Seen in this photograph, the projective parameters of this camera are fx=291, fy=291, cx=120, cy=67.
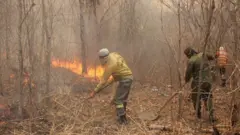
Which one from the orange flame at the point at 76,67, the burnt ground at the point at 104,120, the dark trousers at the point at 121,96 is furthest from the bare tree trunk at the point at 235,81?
the orange flame at the point at 76,67

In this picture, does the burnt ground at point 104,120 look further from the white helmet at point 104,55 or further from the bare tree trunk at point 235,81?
the white helmet at point 104,55

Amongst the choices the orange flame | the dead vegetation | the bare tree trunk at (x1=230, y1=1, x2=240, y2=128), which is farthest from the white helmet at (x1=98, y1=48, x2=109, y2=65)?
the orange flame

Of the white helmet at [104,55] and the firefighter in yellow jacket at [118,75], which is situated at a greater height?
the white helmet at [104,55]

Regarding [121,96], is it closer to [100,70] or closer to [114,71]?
[114,71]

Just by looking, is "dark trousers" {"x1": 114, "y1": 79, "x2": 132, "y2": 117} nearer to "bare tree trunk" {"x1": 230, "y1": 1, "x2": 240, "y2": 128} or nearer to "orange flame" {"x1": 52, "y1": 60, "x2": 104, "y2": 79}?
"bare tree trunk" {"x1": 230, "y1": 1, "x2": 240, "y2": 128}

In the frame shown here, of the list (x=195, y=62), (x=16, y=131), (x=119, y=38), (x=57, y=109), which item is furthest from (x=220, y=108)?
(x=119, y=38)

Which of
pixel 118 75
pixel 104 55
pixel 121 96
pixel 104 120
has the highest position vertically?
pixel 104 55

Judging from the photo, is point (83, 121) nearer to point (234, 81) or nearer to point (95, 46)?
point (234, 81)

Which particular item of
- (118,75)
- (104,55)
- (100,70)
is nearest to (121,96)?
(118,75)

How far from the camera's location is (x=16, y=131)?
614 centimetres

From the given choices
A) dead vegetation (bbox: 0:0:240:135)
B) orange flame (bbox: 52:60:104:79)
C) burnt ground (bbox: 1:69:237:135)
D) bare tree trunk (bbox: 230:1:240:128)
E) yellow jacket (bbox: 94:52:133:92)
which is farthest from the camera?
orange flame (bbox: 52:60:104:79)

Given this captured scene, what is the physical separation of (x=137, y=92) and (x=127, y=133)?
4.06 meters

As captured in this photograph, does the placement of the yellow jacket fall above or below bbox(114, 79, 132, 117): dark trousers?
above

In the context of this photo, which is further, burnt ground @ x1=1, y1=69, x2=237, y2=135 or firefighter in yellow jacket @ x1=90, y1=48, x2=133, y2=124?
firefighter in yellow jacket @ x1=90, y1=48, x2=133, y2=124
